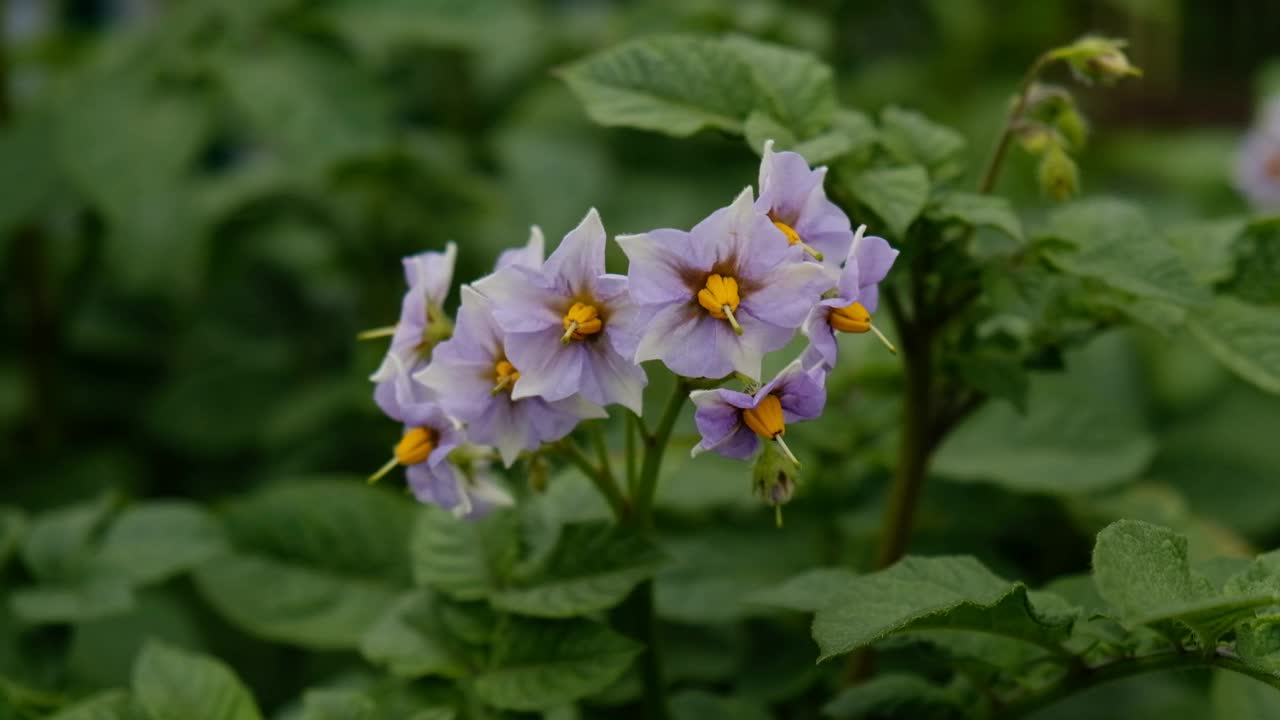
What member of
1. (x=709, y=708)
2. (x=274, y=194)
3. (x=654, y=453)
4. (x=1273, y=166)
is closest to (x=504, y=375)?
(x=654, y=453)

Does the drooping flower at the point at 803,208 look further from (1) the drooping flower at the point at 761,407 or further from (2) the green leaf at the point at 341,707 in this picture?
(2) the green leaf at the point at 341,707

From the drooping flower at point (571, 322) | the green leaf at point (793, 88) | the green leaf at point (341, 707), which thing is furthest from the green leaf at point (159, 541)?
the green leaf at point (793, 88)

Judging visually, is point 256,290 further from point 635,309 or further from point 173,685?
point 635,309

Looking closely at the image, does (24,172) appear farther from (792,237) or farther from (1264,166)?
(1264,166)

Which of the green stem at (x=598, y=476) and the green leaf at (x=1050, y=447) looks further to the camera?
the green leaf at (x=1050, y=447)

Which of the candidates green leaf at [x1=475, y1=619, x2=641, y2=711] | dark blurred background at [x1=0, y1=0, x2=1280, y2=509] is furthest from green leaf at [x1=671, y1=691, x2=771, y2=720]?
dark blurred background at [x1=0, y1=0, x2=1280, y2=509]

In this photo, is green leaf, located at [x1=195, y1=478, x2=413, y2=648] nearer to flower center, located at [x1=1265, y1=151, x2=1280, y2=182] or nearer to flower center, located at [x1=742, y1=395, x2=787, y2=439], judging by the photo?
flower center, located at [x1=742, y1=395, x2=787, y2=439]

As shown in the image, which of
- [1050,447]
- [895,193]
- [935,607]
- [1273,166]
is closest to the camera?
[935,607]
